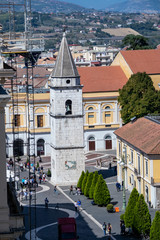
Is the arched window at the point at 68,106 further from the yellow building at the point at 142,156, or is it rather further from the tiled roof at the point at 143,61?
the tiled roof at the point at 143,61

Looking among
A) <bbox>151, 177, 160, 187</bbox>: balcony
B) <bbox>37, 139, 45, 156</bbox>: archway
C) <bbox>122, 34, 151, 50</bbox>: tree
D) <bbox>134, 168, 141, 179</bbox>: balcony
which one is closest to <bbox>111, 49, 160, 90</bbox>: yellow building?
<bbox>37, 139, 45, 156</bbox>: archway

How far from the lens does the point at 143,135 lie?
66.9 meters

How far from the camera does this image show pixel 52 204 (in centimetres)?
6469

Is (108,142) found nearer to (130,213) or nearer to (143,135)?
(143,135)

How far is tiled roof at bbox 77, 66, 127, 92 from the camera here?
95.4m

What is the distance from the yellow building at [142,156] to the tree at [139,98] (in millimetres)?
7025

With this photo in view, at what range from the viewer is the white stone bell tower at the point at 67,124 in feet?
235

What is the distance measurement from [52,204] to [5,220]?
3417 centimetres

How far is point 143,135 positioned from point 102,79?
1240 inches

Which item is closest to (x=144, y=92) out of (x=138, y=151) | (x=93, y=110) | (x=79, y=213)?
(x=93, y=110)

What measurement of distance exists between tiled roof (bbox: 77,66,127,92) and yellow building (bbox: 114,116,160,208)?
2224 cm

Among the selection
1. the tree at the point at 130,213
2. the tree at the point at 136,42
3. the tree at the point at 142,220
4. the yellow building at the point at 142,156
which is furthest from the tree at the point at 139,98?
the tree at the point at 136,42

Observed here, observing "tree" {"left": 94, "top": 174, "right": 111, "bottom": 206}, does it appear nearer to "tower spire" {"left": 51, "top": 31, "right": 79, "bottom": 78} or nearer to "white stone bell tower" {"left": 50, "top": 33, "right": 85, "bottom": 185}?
"white stone bell tower" {"left": 50, "top": 33, "right": 85, "bottom": 185}

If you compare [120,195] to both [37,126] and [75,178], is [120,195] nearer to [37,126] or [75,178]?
[75,178]
